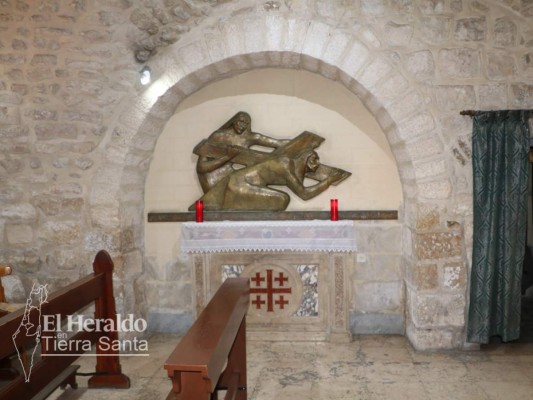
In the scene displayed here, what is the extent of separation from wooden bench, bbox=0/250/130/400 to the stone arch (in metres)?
0.67

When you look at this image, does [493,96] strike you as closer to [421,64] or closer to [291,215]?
[421,64]

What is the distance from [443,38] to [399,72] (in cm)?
38

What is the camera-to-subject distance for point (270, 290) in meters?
3.76

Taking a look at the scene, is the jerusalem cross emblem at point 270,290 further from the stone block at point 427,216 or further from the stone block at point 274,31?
the stone block at point 274,31

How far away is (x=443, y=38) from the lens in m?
3.31

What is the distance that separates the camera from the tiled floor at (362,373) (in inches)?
111

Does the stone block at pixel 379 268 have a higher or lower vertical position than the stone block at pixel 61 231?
lower

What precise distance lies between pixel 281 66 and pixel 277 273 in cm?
168

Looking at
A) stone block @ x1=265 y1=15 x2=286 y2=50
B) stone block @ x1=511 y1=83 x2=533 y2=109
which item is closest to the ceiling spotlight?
stone block @ x1=265 y1=15 x2=286 y2=50

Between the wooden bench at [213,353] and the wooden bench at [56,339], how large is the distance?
782 mm

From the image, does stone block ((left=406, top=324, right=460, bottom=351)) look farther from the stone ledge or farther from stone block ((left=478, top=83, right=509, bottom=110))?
stone block ((left=478, top=83, right=509, bottom=110))

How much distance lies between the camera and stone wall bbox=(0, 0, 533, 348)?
331 centimetres

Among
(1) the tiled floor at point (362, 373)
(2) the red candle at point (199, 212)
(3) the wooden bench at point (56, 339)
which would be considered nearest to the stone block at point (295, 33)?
(2) the red candle at point (199, 212)

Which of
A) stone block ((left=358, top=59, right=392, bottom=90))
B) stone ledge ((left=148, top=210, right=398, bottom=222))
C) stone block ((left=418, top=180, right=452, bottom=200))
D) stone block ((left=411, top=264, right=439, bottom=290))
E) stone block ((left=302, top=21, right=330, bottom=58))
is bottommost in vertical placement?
stone block ((left=411, top=264, right=439, bottom=290))
